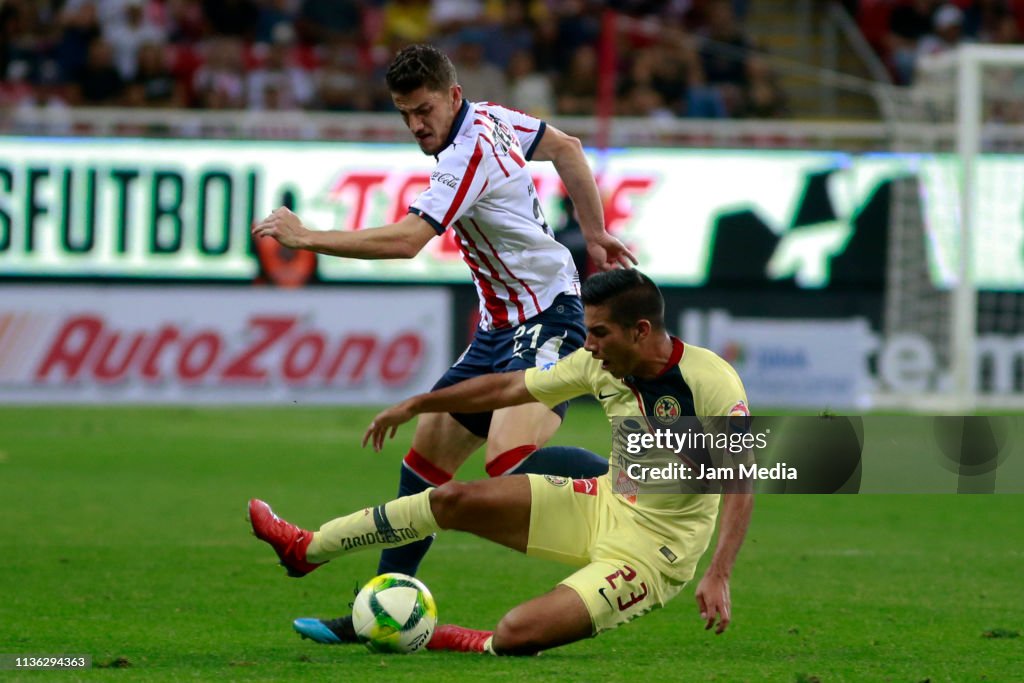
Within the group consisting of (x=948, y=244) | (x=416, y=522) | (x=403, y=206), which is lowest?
(x=416, y=522)

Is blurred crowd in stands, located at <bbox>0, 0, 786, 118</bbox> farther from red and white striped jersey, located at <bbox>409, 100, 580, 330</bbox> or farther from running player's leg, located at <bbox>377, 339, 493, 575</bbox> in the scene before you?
running player's leg, located at <bbox>377, 339, 493, 575</bbox>

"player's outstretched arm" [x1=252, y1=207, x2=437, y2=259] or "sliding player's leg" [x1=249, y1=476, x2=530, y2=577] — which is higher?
"player's outstretched arm" [x1=252, y1=207, x2=437, y2=259]

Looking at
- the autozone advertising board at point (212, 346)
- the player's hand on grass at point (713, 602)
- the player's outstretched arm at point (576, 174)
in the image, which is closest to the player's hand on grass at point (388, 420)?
the player's hand on grass at point (713, 602)

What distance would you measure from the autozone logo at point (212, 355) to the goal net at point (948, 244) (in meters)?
5.65

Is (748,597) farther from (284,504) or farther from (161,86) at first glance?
(161,86)

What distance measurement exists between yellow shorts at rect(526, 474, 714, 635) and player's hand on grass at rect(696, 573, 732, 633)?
0.53 m

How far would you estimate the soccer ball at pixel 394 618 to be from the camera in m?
5.51

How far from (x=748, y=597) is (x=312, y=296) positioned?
32.8 ft

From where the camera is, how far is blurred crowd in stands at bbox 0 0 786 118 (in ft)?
58.3

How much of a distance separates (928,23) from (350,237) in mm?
16407

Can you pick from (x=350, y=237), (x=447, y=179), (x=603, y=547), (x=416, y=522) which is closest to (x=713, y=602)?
(x=603, y=547)

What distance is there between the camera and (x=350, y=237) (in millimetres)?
5617

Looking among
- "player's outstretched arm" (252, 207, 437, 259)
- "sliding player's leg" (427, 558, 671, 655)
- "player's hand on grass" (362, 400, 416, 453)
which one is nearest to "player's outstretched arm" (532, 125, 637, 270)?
"player's outstretched arm" (252, 207, 437, 259)

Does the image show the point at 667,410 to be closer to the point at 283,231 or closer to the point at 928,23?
the point at 283,231
